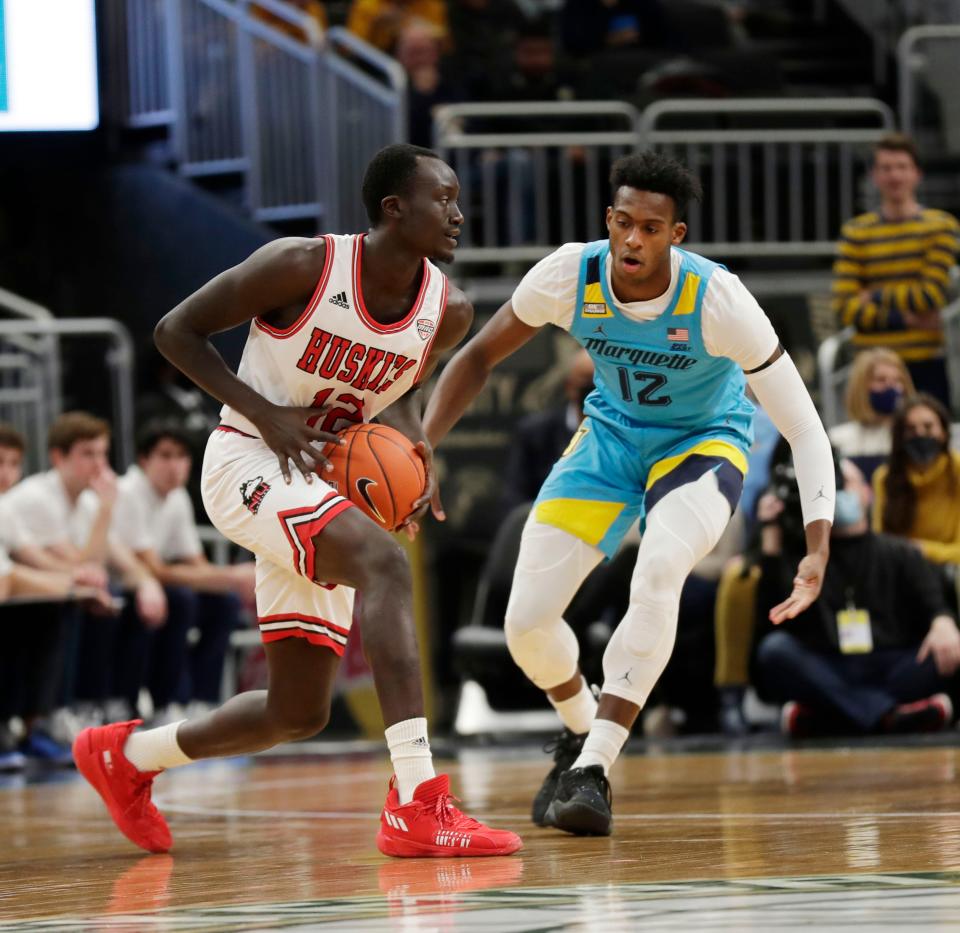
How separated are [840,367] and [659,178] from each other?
587 cm

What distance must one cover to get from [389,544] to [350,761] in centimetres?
456

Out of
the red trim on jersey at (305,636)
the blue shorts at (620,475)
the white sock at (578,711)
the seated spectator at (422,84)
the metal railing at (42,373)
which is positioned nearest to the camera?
the red trim on jersey at (305,636)

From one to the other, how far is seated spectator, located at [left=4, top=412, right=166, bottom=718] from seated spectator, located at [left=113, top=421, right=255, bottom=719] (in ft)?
0.44

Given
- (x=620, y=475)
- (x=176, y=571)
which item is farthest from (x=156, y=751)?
(x=176, y=571)

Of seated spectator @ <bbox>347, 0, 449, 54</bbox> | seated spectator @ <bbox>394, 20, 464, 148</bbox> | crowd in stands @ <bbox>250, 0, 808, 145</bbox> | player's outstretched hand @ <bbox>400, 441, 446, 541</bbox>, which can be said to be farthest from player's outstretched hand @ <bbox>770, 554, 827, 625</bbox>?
seated spectator @ <bbox>347, 0, 449, 54</bbox>

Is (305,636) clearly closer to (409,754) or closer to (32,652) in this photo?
(409,754)

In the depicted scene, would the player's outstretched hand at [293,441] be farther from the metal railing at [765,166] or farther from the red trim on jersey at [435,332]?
A: the metal railing at [765,166]

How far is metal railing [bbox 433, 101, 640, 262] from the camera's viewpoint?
10859mm

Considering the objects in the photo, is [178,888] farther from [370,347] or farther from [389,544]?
[370,347]

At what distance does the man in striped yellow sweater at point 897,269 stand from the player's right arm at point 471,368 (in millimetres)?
4728

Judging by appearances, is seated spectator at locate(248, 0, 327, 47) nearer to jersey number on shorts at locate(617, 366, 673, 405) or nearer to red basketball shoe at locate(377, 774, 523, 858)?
jersey number on shorts at locate(617, 366, 673, 405)

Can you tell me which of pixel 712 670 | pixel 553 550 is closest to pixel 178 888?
pixel 553 550

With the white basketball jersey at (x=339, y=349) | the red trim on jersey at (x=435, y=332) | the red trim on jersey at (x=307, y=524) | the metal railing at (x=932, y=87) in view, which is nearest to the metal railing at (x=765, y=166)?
the metal railing at (x=932, y=87)

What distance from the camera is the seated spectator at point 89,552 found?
9742mm
